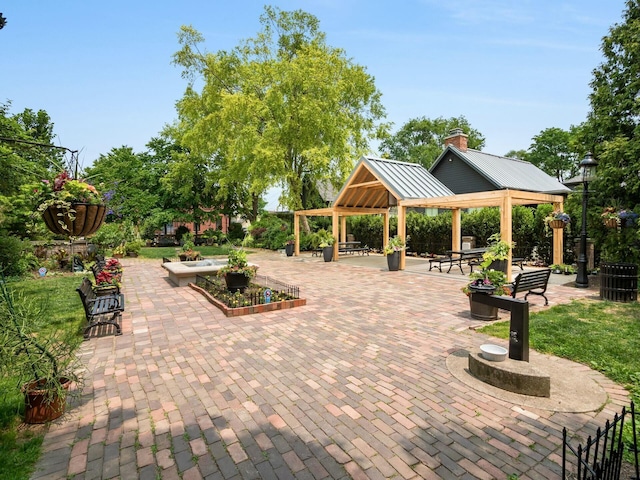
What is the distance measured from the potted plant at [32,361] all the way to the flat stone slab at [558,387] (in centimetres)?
437

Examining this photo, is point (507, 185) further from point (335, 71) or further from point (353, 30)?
point (353, 30)

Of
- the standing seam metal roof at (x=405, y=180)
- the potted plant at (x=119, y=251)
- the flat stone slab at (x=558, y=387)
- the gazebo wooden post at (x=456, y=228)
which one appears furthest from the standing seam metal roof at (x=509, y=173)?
the potted plant at (x=119, y=251)

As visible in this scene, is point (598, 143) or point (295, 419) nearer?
point (295, 419)

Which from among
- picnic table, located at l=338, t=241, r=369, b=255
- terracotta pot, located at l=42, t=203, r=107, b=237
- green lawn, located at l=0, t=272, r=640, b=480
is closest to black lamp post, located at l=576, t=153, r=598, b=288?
green lawn, located at l=0, t=272, r=640, b=480

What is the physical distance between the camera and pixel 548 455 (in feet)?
A: 9.19

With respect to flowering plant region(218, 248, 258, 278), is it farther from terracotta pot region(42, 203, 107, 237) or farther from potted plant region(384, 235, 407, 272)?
potted plant region(384, 235, 407, 272)

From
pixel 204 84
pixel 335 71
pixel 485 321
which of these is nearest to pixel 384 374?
pixel 485 321

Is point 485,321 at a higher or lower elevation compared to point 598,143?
lower

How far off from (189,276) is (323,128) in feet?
49.9

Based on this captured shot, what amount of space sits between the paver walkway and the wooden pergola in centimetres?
587

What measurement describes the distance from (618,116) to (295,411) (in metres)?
13.5

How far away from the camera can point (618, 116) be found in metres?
10.9

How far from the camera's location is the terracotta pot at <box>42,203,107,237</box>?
3.59m

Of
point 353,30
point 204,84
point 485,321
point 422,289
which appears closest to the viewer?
point 485,321
